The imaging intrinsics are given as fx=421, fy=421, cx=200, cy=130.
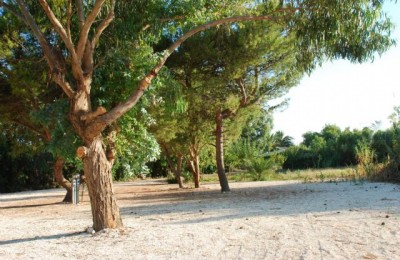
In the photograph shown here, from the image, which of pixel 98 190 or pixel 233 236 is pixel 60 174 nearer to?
pixel 98 190

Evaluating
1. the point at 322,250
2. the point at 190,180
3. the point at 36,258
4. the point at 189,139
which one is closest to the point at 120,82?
the point at 36,258

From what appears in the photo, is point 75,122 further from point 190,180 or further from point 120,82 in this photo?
point 190,180

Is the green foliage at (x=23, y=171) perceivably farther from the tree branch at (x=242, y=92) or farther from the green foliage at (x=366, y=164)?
the green foliage at (x=366, y=164)

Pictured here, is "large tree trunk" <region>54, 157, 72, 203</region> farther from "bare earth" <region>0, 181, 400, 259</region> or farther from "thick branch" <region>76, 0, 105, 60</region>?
"thick branch" <region>76, 0, 105, 60</region>

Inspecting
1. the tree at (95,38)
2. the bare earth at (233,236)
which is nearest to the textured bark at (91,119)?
the tree at (95,38)

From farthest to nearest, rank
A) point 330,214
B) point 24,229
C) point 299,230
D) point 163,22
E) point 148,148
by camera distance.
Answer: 1. point 148,148
2. point 163,22
3. point 24,229
4. point 330,214
5. point 299,230

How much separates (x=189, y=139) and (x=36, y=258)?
12.1 m

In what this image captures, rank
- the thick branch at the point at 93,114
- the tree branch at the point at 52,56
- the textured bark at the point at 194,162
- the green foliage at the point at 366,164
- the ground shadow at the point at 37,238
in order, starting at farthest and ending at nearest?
1. the textured bark at the point at 194,162
2. the green foliage at the point at 366,164
3. the tree branch at the point at 52,56
4. the thick branch at the point at 93,114
5. the ground shadow at the point at 37,238

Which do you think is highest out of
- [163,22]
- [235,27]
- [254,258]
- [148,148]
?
[235,27]

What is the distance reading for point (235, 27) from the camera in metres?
12.2

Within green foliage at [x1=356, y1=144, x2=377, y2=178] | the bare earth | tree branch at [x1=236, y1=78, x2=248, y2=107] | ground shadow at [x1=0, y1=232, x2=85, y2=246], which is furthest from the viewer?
green foliage at [x1=356, y1=144, x2=377, y2=178]

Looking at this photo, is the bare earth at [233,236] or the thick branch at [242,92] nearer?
the bare earth at [233,236]

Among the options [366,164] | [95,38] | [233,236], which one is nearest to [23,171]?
[366,164]

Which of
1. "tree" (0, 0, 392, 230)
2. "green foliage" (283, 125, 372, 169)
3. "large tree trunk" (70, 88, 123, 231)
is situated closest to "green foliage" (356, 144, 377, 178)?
"tree" (0, 0, 392, 230)
